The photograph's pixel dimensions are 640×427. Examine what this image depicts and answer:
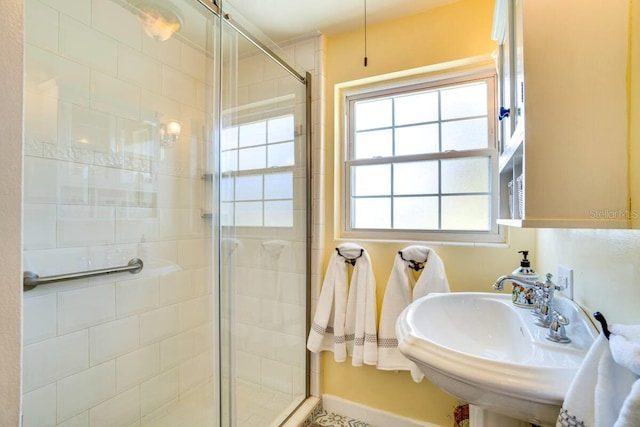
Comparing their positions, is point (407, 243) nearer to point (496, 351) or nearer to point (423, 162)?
point (423, 162)

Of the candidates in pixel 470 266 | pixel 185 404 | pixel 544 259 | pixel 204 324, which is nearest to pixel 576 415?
pixel 544 259

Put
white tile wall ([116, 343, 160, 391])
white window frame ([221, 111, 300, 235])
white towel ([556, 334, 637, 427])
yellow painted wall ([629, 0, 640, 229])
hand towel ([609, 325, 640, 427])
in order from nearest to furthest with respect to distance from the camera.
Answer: hand towel ([609, 325, 640, 427]), white towel ([556, 334, 637, 427]), yellow painted wall ([629, 0, 640, 229]), white tile wall ([116, 343, 160, 391]), white window frame ([221, 111, 300, 235])

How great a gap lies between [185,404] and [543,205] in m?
1.94

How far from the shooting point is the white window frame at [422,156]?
60.2 inches

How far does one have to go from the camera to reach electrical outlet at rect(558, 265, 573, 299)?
94 centimetres

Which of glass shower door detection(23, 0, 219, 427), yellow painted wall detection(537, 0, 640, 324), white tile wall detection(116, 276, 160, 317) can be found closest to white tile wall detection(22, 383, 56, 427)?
glass shower door detection(23, 0, 219, 427)

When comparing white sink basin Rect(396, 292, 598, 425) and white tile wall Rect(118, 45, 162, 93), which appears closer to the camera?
white sink basin Rect(396, 292, 598, 425)

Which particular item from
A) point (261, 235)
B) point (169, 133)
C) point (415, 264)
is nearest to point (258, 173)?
point (261, 235)

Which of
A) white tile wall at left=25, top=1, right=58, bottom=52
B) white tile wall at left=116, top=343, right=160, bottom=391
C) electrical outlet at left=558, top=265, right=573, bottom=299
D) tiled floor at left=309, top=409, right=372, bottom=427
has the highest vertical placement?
white tile wall at left=25, top=1, right=58, bottom=52

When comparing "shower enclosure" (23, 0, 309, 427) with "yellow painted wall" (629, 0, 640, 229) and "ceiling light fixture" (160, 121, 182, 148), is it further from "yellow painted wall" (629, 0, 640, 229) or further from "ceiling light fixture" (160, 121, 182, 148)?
"yellow painted wall" (629, 0, 640, 229)

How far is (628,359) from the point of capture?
43 cm

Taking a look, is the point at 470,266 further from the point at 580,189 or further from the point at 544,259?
the point at 580,189

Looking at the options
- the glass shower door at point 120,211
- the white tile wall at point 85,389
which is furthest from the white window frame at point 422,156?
the white tile wall at point 85,389

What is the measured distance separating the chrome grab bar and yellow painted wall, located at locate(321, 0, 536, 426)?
3.48 feet
